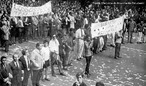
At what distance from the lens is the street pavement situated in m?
11.2

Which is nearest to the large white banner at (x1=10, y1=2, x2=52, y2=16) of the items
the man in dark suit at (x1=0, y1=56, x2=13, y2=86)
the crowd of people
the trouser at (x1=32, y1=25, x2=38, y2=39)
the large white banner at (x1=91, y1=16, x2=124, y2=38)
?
the crowd of people

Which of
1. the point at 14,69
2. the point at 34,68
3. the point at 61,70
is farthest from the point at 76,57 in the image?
the point at 14,69

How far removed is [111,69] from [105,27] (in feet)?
7.91

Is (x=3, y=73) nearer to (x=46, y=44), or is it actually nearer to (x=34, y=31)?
(x=46, y=44)

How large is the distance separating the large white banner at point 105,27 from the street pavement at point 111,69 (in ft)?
4.98

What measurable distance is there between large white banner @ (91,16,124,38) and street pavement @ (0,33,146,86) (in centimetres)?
152

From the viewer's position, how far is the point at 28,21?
17156 millimetres

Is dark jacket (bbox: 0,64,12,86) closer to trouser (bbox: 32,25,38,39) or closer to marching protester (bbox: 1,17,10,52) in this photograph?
marching protester (bbox: 1,17,10,52)

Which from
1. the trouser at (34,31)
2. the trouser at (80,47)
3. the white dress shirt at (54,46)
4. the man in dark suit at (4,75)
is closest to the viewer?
the man in dark suit at (4,75)

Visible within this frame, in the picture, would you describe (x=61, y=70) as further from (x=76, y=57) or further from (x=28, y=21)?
(x=28, y=21)

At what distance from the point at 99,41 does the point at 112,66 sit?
7.90ft

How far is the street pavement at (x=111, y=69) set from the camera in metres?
11.2

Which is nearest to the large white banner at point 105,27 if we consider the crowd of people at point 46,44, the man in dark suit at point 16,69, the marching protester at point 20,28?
the crowd of people at point 46,44

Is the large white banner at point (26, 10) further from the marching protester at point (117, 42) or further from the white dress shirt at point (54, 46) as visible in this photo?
the marching protester at point (117, 42)
